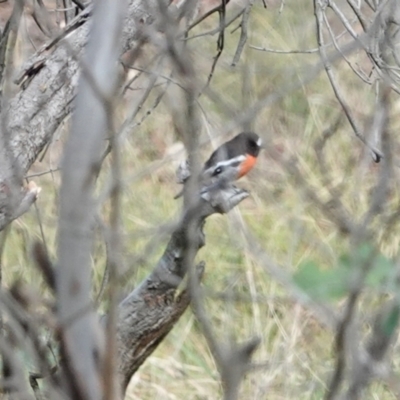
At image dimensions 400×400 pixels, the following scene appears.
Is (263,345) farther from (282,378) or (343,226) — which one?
(343,226)

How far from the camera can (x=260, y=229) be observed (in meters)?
3.45

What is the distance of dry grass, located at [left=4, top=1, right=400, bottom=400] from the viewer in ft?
7.93

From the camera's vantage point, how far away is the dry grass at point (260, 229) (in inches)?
95.1

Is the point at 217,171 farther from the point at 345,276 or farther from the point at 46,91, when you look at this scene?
the point at 345,276

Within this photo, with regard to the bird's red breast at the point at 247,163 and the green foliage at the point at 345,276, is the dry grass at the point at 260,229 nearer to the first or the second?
the bird's red breast at the point at 247,163

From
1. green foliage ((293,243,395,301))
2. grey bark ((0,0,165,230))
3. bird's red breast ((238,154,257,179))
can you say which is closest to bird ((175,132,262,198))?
bird's red breast ((238,154,257,179))

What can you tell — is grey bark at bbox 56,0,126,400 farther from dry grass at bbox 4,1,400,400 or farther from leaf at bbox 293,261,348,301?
dry grass at bbox 4,1,400,400

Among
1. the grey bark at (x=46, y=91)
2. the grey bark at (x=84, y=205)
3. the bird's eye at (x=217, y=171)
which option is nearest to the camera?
the grey bark at (x=84, y=205)

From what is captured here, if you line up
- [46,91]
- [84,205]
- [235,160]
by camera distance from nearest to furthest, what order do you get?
[84,205] < [46,91] < [235,160]

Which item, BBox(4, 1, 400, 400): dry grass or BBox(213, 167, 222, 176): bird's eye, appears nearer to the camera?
BBox(213, 167, 222, 176): bird's eye

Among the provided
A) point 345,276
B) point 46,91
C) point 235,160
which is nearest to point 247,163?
point 235,160

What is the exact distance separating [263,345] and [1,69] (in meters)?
1.39

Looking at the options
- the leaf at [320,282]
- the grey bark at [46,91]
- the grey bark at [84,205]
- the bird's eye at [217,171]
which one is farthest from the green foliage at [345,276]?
the bird's eye at [217,171]

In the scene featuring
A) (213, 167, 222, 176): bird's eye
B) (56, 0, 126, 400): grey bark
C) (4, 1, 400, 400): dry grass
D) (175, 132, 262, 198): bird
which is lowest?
(4, 1, 400, 400): dry grass
